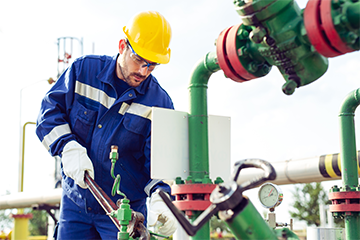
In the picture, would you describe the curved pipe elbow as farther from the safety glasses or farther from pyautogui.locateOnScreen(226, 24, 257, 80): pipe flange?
the safety glasses

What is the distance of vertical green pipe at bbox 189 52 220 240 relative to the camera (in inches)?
79.2

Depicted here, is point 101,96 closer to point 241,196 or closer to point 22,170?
point 241,196

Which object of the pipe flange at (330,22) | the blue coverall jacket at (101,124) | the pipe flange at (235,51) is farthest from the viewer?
the blue coverall jacket at (101,124)

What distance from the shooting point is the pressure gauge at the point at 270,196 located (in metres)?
2.89

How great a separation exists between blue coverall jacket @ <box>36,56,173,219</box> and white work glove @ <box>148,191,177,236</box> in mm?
149

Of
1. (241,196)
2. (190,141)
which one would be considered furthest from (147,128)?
(241,196)

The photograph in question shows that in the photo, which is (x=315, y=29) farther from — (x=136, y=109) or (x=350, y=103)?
(x=136, y=109)

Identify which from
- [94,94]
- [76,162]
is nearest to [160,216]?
[76,162]

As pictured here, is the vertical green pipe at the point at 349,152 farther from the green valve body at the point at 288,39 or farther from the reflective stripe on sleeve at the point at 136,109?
the reflective stripe on sleeve at the point at 136,109

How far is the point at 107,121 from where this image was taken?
9.23 feet

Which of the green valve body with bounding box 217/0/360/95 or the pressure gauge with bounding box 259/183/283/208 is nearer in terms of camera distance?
the green valve body with bounding box 217/0/360/95

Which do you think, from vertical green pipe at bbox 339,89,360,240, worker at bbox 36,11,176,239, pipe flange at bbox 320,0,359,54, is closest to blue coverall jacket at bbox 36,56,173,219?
worker at bbox 36,11,176,239

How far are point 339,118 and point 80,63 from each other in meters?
1.85

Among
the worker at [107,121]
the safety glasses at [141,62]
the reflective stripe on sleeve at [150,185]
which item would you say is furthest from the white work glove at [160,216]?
the safety glasses at [141,62]
